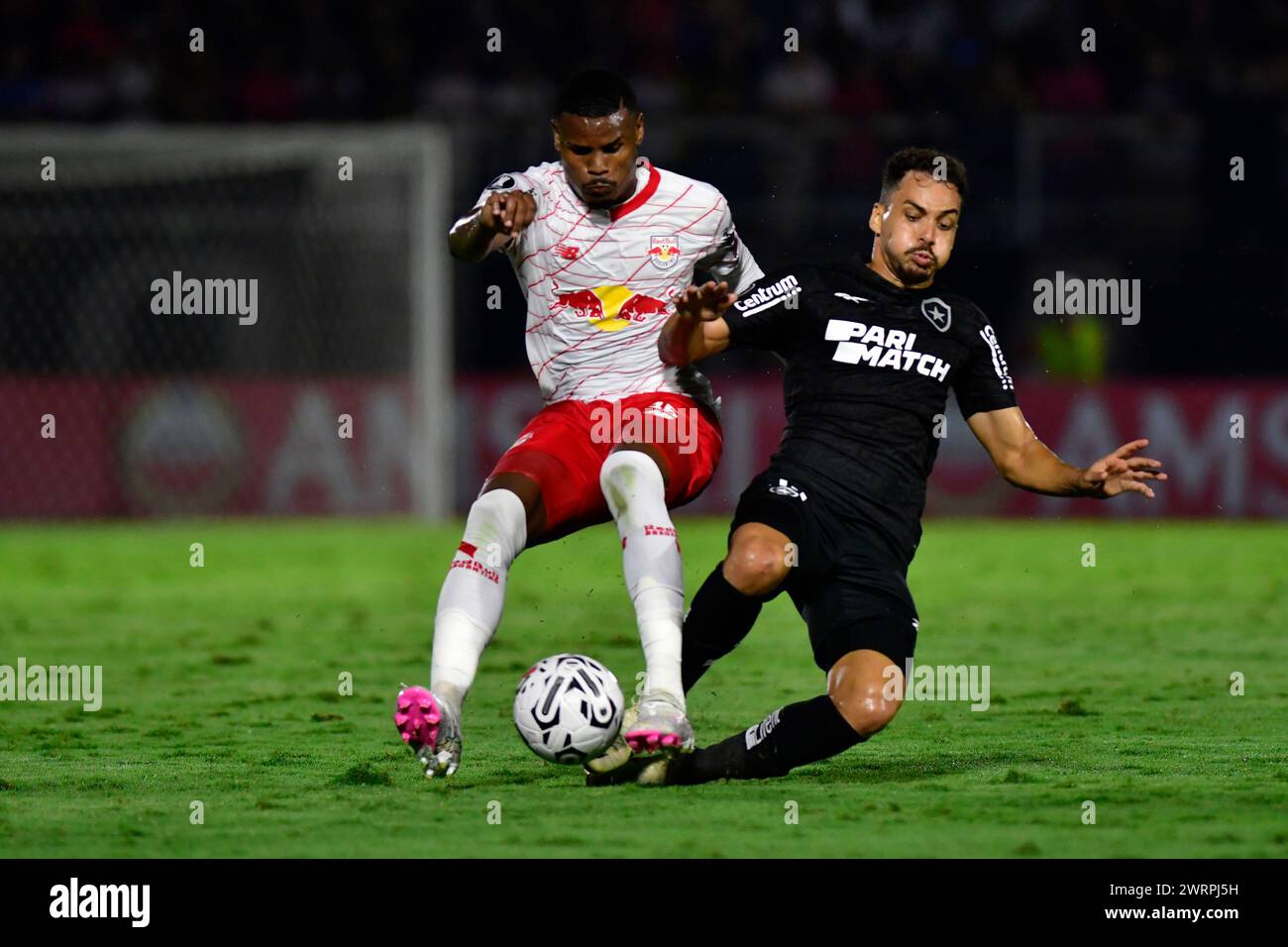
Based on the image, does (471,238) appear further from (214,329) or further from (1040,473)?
(214,329)

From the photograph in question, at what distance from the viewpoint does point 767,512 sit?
5930mm

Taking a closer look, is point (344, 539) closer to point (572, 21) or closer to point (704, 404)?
point (572, 21)

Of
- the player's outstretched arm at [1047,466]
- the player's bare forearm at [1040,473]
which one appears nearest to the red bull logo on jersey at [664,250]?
the player's outstretched arm at [1047,466]

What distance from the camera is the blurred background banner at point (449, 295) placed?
1664cm

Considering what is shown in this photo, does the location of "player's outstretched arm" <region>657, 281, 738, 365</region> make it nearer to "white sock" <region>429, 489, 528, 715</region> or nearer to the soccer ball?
"white sock" <region>429, 489, 528, 715</region>

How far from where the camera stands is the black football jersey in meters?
6.04

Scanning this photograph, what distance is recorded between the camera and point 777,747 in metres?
5.56

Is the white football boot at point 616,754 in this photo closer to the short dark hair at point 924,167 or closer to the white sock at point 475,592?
the white sock at point 475,592

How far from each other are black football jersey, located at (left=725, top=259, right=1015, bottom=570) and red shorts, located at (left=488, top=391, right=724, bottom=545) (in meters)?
0.35

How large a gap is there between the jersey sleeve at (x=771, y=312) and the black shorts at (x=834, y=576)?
44 cm

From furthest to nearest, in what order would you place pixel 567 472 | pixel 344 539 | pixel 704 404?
pixel 344 539 < pixel 704 404 < pixel 567 472

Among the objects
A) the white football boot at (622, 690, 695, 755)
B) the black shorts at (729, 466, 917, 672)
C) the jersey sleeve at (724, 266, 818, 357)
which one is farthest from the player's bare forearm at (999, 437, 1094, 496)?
the white football boot at (622, 690, 695, 755)
